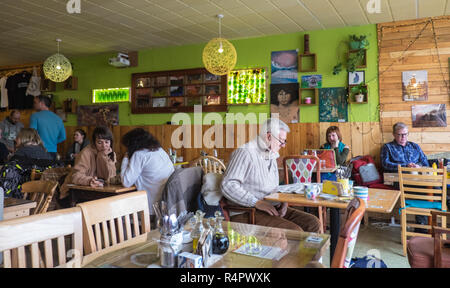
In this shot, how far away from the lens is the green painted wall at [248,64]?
5.57 m

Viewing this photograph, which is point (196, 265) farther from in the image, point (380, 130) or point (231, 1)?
point (380, 130)

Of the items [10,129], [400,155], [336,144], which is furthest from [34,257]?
[10,129]

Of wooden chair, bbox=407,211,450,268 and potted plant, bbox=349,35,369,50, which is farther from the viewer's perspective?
potted plant, bbox=349,35,369,50

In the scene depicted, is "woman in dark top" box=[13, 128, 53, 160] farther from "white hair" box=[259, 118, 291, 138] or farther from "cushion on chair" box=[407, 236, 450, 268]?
"cushion on chair" box=[407, 236, 450, 268]

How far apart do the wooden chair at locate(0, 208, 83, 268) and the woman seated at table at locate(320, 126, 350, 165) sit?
442 cm

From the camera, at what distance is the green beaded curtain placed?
20.6ft

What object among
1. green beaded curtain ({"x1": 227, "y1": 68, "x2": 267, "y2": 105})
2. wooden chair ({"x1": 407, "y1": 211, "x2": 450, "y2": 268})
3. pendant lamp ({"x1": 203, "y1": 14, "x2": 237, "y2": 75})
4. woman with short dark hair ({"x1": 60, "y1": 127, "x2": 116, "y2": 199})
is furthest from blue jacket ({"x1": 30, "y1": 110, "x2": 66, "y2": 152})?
wooden chair ({"x1": 407, "y1": 211, "x2": 450, "y2": 268})

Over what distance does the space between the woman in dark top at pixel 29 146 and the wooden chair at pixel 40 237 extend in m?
3.23

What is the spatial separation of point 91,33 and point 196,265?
595cm

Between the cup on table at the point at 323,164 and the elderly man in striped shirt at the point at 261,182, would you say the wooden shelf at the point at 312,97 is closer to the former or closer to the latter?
the cup on table at the point at 323,164

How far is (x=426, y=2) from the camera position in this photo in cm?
468

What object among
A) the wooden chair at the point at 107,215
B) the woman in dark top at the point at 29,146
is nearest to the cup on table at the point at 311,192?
the wooden chair at the point at 107,215

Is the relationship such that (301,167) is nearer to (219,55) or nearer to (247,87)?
(219,55)
